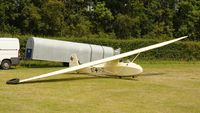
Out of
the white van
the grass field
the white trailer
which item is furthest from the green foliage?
the grass field

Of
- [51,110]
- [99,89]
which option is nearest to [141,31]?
[99,89]

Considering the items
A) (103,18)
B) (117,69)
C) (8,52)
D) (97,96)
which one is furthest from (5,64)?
(103,18)

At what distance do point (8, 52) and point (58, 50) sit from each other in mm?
3958

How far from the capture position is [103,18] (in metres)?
52.8

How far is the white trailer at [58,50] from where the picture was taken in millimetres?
29297

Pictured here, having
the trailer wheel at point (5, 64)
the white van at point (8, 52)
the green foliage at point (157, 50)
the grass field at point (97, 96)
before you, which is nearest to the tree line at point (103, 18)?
the green foliage at point (157, 50)

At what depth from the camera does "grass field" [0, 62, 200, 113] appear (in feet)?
42.1

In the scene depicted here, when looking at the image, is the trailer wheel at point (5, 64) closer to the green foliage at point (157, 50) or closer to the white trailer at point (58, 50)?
the white trailer at point (58, 50)

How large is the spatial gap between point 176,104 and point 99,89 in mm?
4154

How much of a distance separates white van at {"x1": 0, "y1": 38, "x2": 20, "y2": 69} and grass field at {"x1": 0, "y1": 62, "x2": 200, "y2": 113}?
23.0 feet

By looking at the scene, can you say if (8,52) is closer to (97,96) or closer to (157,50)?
(97,96)

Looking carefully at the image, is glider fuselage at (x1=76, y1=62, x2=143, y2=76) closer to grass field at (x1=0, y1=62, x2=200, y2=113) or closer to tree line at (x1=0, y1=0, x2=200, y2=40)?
grass field at (x1=0, y1=62, x2=200, y2=113)

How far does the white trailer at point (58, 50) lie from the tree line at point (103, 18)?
14.8m

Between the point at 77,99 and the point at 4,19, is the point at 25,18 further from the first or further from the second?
the point at 77,99
